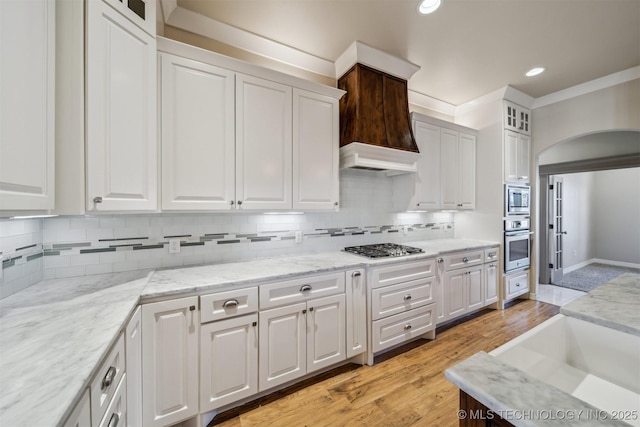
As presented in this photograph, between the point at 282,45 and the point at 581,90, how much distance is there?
3811 mm

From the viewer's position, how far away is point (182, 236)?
1.95m

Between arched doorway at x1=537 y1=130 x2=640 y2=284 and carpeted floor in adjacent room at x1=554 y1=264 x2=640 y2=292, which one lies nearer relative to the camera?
arched doorway at x1=537 y1=130 x2=640 y2=284

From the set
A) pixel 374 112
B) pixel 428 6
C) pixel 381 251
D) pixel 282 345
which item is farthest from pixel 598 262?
pixel 282 345

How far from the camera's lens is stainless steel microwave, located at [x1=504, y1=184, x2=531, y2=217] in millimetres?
3295

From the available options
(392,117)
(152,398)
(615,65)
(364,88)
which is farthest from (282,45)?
(615,65)

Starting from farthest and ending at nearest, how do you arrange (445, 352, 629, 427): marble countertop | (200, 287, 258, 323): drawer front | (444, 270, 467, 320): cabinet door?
1. (444, 270, 467, 320): cabinet door
2. (200, 287, 258, 323): drawer front
3. (445, 352, 629, 427): marble countertop

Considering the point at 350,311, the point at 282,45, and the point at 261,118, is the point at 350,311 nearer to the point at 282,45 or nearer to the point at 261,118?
the point at 261,118

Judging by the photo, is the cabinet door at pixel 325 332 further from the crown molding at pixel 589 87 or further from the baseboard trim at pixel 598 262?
the baseboard trim at pixel 598 262

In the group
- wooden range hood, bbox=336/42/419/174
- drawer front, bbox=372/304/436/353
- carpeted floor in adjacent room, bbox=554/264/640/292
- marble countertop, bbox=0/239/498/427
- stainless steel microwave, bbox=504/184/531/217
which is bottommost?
carpeted floor in adjacent room, bbox=554/264/640/292

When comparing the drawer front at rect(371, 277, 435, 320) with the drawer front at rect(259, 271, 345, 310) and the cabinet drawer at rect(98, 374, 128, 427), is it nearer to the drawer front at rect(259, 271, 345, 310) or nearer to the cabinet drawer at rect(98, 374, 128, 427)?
the drawer front at rect(259, 271, 345, 310)

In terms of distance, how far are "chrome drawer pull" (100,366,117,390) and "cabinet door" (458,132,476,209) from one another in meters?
3.67

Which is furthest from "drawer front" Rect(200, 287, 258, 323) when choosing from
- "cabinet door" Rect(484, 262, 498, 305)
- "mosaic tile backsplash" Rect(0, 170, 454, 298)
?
"cabinet door" Rect(484, 262, 498, 305)

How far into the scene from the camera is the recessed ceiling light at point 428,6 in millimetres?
1826

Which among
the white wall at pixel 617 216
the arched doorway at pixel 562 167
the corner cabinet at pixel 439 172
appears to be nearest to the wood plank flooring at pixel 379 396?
the corner cabinet at pixel 439 172
